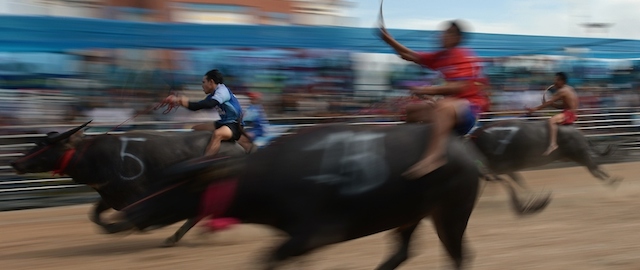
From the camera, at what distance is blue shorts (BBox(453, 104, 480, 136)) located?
15.7 ft

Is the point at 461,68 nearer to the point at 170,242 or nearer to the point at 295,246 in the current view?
the point at 295,246

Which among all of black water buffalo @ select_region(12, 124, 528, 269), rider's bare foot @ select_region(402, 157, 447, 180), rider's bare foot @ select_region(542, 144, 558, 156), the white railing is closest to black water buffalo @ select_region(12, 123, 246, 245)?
the white railing

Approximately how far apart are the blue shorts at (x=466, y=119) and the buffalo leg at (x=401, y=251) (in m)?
0.71

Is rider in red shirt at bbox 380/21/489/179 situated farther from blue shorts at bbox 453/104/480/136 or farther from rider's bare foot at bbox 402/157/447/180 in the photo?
rider's bare foot at bbox 402/157/447/180

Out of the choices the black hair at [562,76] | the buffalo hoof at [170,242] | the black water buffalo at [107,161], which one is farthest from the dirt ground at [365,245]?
the black hair at [562,76]

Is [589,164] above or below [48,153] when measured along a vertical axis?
below

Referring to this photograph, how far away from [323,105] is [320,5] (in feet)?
10.5

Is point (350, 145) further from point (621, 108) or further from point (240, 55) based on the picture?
point (621, 108)

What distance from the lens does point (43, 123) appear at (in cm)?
1033

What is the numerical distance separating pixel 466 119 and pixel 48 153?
427 centimetres

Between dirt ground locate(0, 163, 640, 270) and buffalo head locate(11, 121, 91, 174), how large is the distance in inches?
30.1

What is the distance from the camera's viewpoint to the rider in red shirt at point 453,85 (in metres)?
4.75

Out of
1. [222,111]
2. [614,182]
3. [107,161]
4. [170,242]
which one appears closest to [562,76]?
[614,182]

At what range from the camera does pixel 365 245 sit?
6.91m
